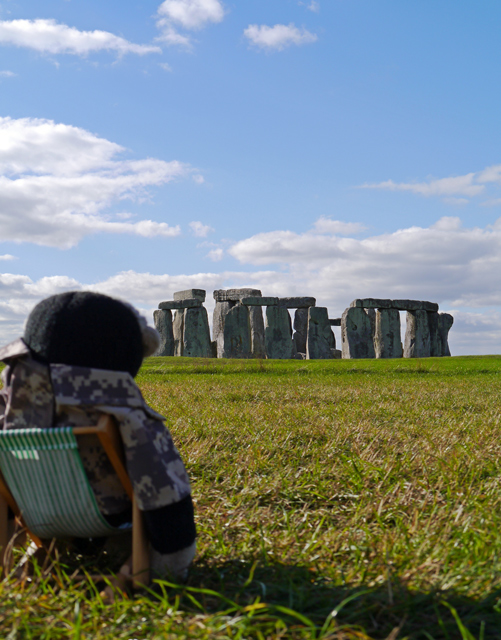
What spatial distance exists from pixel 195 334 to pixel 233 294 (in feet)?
7.12

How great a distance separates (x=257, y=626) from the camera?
1.60m

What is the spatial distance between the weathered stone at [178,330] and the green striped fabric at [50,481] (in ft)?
64.4

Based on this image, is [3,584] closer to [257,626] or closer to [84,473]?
[84,473]

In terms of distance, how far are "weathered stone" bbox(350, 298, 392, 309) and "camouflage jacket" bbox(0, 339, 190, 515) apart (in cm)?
2072

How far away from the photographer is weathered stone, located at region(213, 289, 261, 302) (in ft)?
70.6

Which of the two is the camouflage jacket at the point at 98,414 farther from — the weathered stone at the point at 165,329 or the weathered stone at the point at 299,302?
the weathered stone at the point at 299,302

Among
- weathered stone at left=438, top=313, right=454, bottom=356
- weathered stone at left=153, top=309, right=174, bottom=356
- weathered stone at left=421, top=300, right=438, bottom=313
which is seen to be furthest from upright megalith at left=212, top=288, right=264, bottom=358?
weathered stone at left=438, top=313, right=454, bottom=356

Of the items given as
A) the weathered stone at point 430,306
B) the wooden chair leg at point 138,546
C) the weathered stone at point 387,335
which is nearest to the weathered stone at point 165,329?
the weathered stone at point 387,335

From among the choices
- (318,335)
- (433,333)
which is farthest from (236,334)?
(433,333)

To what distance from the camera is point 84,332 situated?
1942 millimetres

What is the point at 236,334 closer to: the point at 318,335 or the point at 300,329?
→ the point at 318,335

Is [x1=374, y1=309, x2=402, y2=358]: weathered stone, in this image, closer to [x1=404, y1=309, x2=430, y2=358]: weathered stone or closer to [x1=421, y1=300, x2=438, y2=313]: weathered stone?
[x1=404, y1=309, x2=430, y2=358]: weathered stone

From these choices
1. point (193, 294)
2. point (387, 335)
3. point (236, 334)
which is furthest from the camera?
point (387, 335)

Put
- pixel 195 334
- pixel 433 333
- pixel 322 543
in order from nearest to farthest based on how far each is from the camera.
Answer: pixel 322 543
pixel 195 334
pixel 433 333
